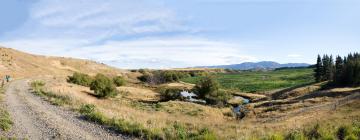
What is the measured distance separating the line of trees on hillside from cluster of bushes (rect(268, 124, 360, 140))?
84549 mm

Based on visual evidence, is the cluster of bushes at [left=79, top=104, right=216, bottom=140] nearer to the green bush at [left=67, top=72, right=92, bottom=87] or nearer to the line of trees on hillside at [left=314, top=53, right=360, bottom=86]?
the green bush at [left=67, top=72, right=92, bottom=87]

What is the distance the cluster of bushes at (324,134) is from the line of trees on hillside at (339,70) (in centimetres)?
8455

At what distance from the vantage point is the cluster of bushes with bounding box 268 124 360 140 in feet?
48.8

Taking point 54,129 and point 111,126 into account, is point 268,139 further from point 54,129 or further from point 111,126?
point 54,129

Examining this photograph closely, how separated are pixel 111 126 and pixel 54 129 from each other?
111 inches

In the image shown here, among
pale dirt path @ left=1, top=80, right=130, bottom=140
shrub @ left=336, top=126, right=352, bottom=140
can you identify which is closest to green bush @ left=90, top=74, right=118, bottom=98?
pale dirt path @ left=1, top=80, right=130, bottom=140

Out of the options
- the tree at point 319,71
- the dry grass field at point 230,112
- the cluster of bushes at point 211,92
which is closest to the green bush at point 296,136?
the dry grass field at point 230,112

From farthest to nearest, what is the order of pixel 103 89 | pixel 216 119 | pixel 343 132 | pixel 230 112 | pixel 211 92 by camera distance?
pixel 211 92, pixel 230 112, pixel 103 89, pixel 216 119, pixel 343 132

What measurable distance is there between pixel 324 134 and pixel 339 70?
4074 inches

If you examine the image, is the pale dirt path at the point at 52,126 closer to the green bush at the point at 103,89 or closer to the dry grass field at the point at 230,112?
the dry grass field at the point at 230,112

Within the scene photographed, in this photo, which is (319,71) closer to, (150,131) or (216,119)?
(216,119)

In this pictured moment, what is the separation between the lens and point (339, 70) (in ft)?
360

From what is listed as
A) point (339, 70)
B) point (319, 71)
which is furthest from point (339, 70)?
point (319, 71)

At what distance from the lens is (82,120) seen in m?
21.2
